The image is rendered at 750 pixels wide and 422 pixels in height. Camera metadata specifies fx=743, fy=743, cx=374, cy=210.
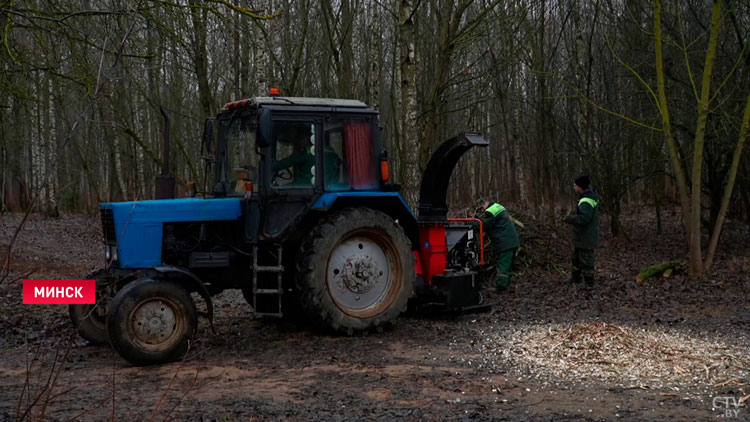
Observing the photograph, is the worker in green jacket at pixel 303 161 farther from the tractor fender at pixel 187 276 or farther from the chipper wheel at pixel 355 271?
the tractor fender at pixel 187 276

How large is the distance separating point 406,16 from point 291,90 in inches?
192

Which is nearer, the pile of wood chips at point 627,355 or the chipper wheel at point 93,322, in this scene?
the pile of wood chips at point 627,355

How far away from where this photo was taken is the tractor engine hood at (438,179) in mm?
8734

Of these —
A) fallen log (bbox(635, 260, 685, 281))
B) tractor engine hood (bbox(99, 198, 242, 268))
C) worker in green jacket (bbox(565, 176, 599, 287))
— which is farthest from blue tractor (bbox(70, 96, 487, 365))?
fallen log (bbox(635, 260, 685, 281))

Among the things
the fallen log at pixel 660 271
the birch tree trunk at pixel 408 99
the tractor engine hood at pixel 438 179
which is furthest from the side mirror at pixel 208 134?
the fallen log at pixel 660 271

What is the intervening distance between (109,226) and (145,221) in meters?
0.42

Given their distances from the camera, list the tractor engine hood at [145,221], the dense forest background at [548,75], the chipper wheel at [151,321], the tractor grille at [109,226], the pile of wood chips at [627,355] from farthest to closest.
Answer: the dense forest background at [548,75], the tractor grille at [109,226], the tractor engine hood at [145,221], the chipper wheel at [151,321], the pile of wood chips at [627,355]

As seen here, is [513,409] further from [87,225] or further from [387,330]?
[87,225]

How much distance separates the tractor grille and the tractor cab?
48.7 inches

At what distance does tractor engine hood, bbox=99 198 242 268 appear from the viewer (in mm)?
7293

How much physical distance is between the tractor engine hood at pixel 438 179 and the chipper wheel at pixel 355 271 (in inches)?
30.6

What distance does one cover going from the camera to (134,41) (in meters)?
8.55

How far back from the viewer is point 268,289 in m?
7.72

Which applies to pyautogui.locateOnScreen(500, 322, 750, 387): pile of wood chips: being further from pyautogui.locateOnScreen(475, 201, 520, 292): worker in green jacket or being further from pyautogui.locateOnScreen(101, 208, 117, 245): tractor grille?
pyautogui.locateOnScreen(101, 208, 117, 245): tractor grille
